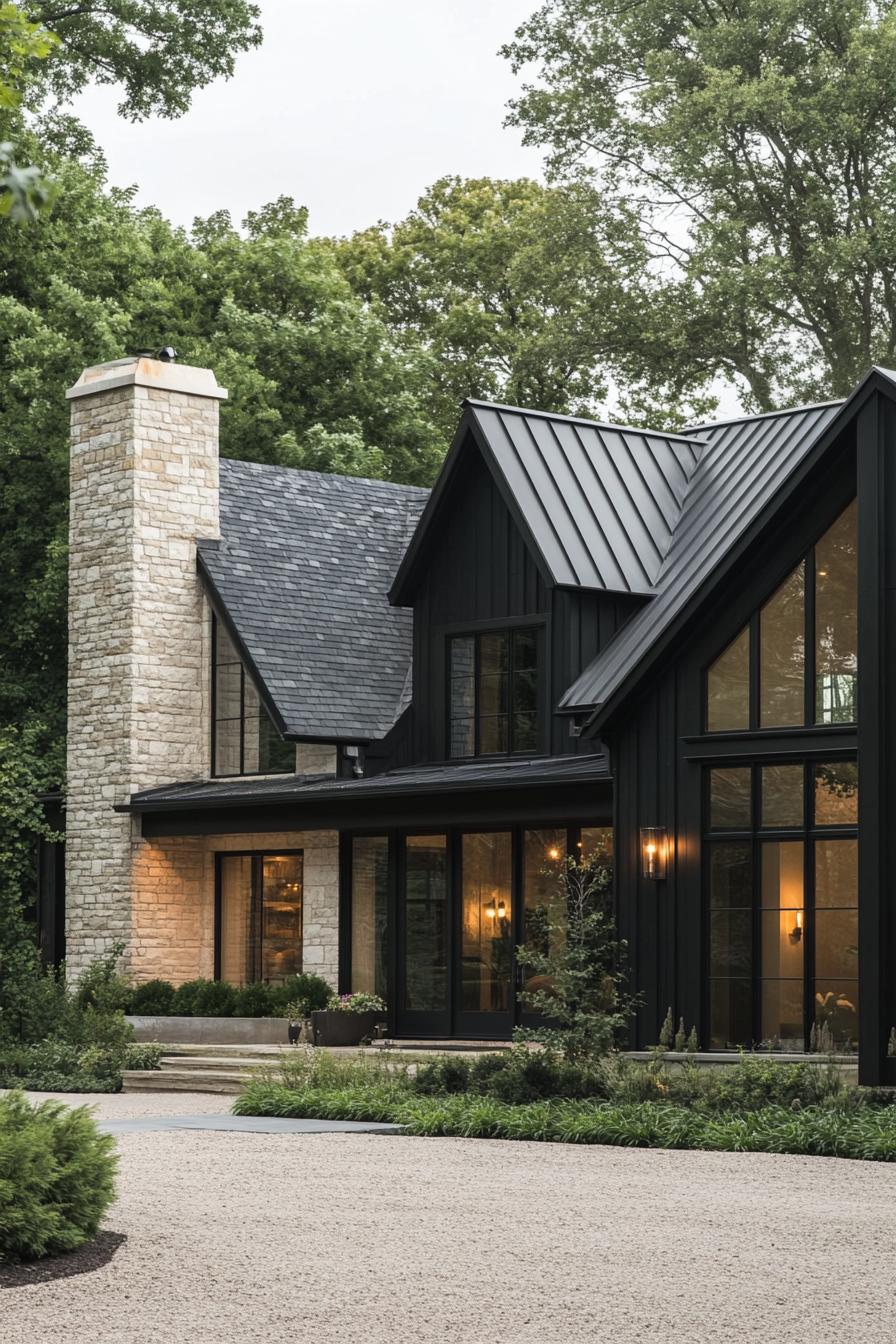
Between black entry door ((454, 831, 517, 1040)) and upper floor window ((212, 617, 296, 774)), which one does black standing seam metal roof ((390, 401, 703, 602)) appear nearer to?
upper floor window ((212, 617, 296, 774))

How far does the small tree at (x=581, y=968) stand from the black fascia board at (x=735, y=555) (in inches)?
65.6

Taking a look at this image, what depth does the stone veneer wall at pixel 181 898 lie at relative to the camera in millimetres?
25125

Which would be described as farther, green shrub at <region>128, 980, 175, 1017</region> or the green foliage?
green shrub at <region>128, 980, 175, 1017</region>

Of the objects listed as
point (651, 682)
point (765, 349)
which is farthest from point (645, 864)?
point (765, 349)

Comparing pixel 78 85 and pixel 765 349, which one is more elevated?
pixel 78 85

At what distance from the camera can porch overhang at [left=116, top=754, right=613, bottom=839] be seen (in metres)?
20.8

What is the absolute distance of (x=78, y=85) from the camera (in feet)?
113

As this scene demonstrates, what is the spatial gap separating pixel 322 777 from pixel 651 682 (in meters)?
6.23

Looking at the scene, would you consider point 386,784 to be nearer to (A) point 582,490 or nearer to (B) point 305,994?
(B) point 305,994

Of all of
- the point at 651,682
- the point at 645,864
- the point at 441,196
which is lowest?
the point at 645,864

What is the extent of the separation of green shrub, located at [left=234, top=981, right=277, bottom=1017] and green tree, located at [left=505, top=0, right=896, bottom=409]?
53.8 feet

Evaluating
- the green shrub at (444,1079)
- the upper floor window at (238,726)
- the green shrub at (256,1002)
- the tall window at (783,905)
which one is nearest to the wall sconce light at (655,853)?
the tall window at (783,905)

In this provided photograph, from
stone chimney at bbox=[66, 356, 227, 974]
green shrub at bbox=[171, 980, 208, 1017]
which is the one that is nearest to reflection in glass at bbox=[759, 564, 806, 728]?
green shrub at bbox=[171, 980, 208, 1017]

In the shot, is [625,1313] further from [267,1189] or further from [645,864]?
[645,864]
